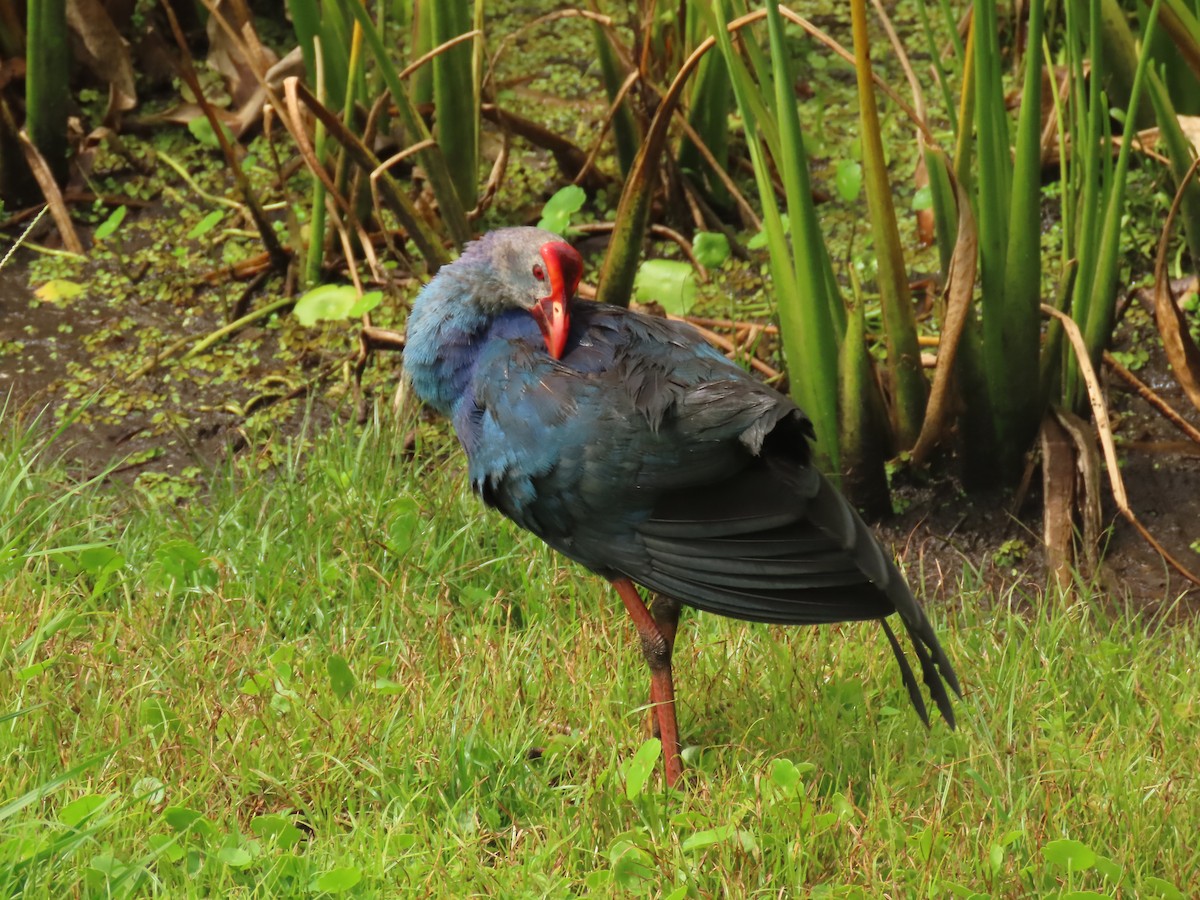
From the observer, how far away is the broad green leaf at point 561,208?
12.9 feet

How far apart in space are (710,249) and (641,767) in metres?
1.94

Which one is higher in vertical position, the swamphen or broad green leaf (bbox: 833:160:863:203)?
the swamphen

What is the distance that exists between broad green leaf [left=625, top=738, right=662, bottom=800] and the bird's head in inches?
27.2

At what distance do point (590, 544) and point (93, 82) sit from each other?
304 cm

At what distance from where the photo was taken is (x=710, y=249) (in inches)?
157

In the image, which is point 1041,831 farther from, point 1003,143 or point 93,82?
point 93,82

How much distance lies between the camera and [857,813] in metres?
2.40

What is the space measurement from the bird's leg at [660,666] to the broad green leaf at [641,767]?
12cm

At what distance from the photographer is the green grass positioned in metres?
2.25

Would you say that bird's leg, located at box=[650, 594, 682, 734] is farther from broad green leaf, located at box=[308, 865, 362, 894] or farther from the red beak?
broad green leaf, located at box=[308, 865, 362, 894]

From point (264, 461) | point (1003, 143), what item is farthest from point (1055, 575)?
point (264, 461)

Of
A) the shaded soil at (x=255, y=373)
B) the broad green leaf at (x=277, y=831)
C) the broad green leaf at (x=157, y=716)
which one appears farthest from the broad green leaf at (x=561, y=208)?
the broad green leaf at (x=277, y=831)

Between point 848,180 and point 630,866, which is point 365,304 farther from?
point 630,866

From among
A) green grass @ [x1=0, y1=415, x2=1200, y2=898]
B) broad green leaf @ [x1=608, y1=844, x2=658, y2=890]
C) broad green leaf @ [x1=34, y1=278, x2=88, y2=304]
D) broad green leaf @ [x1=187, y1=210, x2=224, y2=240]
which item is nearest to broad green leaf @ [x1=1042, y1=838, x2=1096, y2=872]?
green grass @ [x1=0, y1=415, x2=1200, y2=898]
